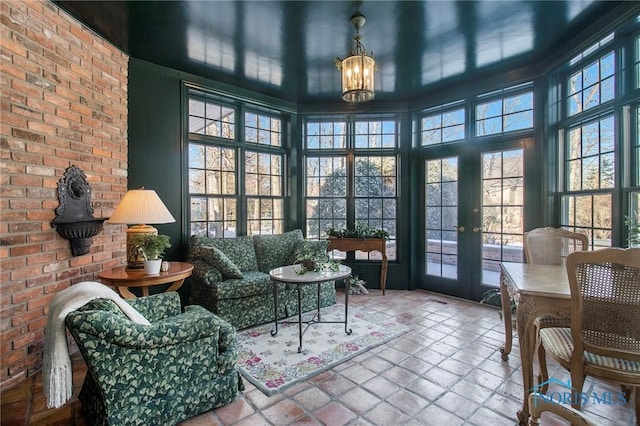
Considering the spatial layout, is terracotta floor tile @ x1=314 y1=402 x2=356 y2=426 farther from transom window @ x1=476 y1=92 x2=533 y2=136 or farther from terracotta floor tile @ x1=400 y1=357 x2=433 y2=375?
transom window @ x1=476 y1=92 x2=533 y2=136

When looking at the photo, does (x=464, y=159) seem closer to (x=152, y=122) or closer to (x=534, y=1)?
(x=534, y=1)

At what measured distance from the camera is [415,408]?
2051 mm

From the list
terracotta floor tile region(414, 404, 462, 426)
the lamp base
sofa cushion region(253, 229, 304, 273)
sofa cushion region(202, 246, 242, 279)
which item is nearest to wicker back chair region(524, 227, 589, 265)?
terracotta floor tile region(414, 404, 462, 426)

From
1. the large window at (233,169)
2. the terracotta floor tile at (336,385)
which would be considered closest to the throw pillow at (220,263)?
the large window at (233,169)

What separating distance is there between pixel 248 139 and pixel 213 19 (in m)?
1.93

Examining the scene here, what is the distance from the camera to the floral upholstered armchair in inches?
63.8

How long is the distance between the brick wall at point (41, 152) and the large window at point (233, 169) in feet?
3.59

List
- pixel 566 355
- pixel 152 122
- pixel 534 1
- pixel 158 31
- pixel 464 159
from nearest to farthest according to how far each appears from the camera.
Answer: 1. pixel 566 355
2. pixel 534 1
3. pixel 158 31
4. pixel 152 122
5. pixel 464 159

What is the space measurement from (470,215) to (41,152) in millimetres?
4702

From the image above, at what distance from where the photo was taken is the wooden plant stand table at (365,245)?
464 cm

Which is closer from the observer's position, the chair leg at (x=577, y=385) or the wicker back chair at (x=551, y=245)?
the chair leg at (x=577, y=385)

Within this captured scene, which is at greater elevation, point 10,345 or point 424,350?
point 10,345

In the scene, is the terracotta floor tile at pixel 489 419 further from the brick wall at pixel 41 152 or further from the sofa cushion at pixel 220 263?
the brick wall at pixel 41 152

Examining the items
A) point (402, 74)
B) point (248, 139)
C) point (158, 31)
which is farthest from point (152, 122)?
point (402, 74)
